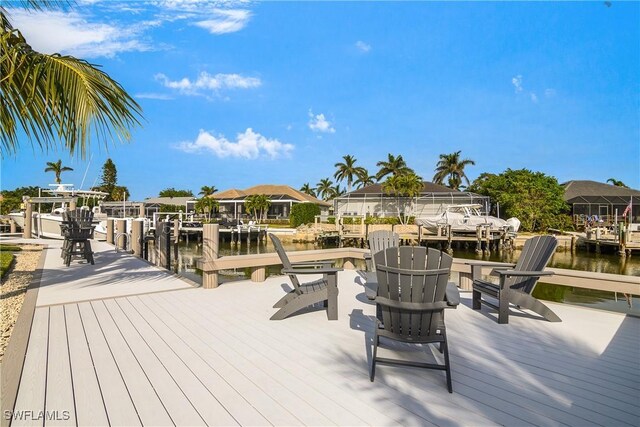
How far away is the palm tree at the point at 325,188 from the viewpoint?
72000mm

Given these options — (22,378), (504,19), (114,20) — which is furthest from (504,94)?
(22,378)

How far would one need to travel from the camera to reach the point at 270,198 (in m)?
45.2

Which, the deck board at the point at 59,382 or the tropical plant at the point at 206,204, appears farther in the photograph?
the tropical plant at the point at 206,204

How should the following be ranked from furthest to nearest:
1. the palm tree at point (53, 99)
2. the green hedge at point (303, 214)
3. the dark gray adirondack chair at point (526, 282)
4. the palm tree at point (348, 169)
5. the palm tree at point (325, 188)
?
1. the palm tree at point (325, 188)
2. the palm tree at point (348, 169)
3. the green hedge at point (303, 214)
4. the dark gray adirondack chair at point (526, 282)
5. the palm tree at point (53, 99)

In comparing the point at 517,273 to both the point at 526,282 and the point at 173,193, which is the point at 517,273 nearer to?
the point at 526,282

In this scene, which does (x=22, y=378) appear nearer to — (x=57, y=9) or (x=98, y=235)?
(x=57, y=9)

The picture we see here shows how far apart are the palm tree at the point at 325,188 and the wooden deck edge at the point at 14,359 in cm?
6777

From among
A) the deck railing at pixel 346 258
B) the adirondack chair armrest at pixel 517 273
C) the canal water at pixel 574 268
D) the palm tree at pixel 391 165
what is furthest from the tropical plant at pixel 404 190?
the adirondack chair armrest at pixel 517 273

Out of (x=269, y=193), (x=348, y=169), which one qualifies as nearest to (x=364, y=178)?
(x=348, y=169)

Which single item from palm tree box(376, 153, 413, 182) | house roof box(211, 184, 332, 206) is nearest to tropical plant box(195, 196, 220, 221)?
house roof box(211, 184, 332, 206)

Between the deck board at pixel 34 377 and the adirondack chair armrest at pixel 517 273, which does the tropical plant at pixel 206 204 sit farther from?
the adirondack chair armrest at pixel 517 273

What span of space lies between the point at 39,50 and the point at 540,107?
30358 millimetres

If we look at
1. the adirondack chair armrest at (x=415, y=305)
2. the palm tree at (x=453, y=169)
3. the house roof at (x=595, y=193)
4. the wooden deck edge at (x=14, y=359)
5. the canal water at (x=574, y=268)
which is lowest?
the canal water at (x=574, y=268)

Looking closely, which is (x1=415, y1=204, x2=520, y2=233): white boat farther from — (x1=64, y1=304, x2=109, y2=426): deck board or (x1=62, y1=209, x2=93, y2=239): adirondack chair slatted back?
(x1=64, y1=304, x2=109, y2=426): deck board
